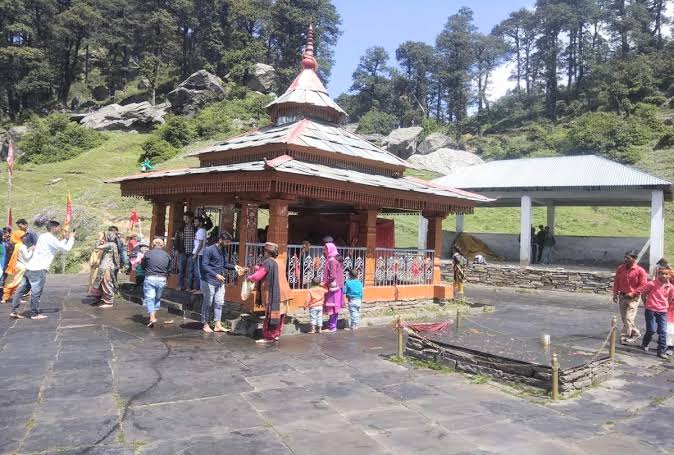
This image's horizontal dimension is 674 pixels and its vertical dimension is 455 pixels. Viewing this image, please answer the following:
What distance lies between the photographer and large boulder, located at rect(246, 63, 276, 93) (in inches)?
2109

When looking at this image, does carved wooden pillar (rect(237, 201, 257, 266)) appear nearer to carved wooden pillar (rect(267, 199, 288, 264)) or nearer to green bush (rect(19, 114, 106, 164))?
carved wooden pillar (rect(267, 199, 288, 264))

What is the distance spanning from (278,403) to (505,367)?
10.2 ft

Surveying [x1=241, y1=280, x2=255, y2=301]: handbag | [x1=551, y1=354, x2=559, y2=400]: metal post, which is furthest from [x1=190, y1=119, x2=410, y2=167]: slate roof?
[x1=551, y1=354, x2=559, y2=400]: metal post

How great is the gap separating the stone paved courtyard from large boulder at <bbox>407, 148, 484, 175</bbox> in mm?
33447

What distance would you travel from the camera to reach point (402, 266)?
475 inches

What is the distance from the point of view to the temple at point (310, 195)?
368 inches

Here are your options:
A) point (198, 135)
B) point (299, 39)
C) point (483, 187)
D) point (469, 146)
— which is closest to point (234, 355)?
point (483, 187)

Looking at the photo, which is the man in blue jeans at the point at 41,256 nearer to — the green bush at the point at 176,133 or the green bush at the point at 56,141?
the green bush at the point at 176,133

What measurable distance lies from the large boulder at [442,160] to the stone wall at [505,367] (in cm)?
3408

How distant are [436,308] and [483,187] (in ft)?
33.3

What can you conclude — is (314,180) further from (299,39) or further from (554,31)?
(554,31)

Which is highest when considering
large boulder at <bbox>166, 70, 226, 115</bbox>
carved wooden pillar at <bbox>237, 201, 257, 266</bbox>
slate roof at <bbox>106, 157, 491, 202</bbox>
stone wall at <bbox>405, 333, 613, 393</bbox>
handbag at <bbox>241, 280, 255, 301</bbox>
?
large boulder at <bbox>166, 70, 226, 115</bbox>

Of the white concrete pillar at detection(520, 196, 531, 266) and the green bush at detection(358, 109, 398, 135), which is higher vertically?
the green bush at detection(358, 109, 398, 135)

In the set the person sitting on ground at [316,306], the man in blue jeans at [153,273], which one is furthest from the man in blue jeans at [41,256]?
the person sitting on ground at [316,306]
